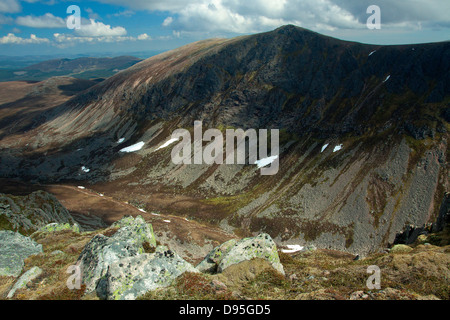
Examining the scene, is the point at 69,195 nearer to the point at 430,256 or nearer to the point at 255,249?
the point at 255,249

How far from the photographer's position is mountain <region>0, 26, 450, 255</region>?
233 feet

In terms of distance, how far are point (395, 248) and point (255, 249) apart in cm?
1692

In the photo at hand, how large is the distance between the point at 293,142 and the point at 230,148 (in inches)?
1056

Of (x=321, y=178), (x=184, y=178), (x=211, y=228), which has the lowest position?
(x=211, y=228)

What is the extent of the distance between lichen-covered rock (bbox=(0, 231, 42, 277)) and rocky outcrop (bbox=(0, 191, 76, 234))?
14.0 metres

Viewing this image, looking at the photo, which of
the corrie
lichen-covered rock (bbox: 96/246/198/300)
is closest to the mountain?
the corrie

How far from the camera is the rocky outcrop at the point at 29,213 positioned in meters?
41.5

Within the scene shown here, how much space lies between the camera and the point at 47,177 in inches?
5005

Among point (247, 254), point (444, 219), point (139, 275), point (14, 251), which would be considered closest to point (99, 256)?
point (139, 275)

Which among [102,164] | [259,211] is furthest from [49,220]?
[102,164]

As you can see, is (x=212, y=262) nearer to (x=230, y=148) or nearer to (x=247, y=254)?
(x=247, y=254)

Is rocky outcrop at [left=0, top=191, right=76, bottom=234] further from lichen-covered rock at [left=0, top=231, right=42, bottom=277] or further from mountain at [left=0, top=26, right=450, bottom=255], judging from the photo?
mountain at [left=0, top=26, right=450, bottom=255]

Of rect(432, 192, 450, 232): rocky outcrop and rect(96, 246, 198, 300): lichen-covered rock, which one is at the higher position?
rect(96, 246, 198, 300): lichen-covered rock

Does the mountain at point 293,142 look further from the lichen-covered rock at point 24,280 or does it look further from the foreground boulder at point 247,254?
the lichen-covered rock at point 24,280
